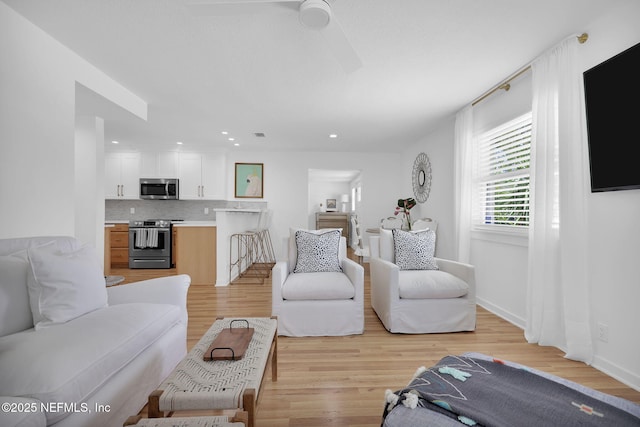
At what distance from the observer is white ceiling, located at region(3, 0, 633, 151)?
1854 millimetres

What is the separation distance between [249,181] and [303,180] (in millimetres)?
1178

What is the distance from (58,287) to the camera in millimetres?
1390

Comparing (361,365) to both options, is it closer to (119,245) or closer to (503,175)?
(503,175)

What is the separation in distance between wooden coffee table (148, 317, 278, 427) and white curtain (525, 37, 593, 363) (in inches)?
88.6

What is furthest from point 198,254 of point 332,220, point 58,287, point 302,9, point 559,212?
point 332,220

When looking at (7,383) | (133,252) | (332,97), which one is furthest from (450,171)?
(133,252)

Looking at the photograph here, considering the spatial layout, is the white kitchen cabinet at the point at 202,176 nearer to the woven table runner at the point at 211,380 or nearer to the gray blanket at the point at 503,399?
the woven table runner at the point at 211,380

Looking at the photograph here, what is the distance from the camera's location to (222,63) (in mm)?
2508

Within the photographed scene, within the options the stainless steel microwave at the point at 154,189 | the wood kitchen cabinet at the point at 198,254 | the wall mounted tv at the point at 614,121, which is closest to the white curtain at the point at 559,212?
the wall mounted tv at the point at 614,121

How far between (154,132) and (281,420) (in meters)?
Answer: 4.81

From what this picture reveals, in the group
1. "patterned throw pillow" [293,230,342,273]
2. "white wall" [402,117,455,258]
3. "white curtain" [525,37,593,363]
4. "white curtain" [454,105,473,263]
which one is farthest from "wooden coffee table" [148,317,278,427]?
"white wall" [402,117,455,258]

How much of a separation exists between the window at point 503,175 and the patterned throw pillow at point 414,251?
85 cm

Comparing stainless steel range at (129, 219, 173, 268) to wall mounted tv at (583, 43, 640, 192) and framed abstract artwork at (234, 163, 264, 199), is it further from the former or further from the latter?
wall mounted tv at (583, 43, 640, 192)

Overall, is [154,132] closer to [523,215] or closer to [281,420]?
[281,420]
